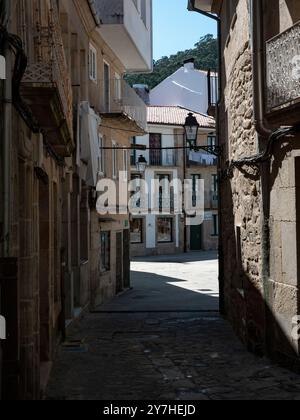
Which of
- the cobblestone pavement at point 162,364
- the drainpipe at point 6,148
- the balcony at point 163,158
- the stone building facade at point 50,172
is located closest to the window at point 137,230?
the balcony at point 163,158

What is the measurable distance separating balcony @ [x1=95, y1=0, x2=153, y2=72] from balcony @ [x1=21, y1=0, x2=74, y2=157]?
23.9ft

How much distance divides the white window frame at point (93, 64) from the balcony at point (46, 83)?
7070 millimetres

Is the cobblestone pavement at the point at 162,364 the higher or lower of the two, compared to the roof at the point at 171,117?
lower

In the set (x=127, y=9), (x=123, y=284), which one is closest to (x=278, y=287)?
(x=127, y=9)

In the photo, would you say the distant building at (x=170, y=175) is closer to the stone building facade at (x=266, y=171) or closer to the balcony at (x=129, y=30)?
the balcony at (x=129, y=30)

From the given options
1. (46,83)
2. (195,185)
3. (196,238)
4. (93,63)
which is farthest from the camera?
(196,238)

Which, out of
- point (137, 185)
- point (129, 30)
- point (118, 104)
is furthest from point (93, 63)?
point (137, 185)

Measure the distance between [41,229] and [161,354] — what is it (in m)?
2.59

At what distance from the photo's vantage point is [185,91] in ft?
170

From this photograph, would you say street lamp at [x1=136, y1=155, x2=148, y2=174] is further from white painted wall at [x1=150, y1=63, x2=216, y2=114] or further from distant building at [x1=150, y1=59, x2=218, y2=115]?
white painted wall at [x1=150, y1=63, x2=216, y2=114]

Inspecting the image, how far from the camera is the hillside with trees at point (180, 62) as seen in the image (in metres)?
61.8

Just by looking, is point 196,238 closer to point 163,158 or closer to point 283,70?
point 163,158

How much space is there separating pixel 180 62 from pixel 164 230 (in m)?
23.8

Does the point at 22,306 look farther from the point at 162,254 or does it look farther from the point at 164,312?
the point at 162,254
